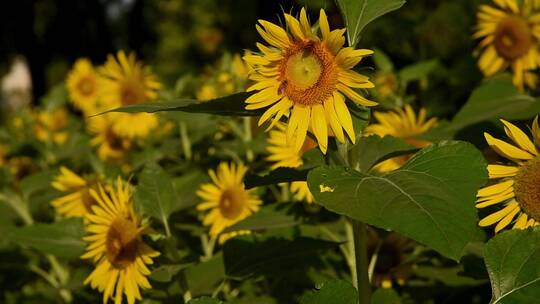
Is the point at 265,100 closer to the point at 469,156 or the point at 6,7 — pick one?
the point at 469,156

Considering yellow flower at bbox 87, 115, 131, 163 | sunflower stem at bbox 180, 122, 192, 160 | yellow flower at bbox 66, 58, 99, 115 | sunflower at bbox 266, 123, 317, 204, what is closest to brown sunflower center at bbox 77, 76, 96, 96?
yellow flower at bbox 66, 58, 99, 115

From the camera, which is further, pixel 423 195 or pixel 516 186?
pixel 516 186

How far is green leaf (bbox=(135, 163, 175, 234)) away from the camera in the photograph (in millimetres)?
1718

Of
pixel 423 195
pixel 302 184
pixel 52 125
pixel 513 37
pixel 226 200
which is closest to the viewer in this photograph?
pixel 423 195

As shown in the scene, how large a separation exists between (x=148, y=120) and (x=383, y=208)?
2135mm

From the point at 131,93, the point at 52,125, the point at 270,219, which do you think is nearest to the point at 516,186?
the point at 270,219

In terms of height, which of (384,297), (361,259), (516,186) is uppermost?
(516,186)

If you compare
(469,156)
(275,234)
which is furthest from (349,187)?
(275,234)

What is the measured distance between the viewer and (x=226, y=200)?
2.31m

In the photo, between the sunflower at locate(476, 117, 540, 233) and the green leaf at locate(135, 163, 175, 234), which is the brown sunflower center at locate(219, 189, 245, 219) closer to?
the green leaf at locate(135, 163, 175, 234)

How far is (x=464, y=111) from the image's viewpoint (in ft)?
6.33

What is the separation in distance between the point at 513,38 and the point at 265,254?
1403mm

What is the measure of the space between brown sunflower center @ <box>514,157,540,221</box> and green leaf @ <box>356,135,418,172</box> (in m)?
0.22

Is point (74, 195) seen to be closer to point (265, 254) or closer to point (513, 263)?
point (265, 254)
